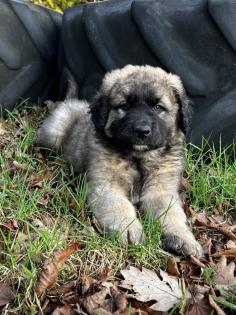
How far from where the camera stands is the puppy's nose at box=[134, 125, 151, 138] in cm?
348

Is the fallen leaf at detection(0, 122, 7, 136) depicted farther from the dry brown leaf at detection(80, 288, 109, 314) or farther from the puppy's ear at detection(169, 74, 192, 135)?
the dry brown leaf at detection(80, 288, 109, 314)

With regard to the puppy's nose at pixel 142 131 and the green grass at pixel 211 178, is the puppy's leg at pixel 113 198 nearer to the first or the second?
the puppy's nose at pixel 142 131

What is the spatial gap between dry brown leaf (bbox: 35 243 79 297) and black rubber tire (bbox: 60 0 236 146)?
5.83 ft

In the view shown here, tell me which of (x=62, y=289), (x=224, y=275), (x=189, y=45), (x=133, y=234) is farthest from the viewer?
(x=189, y=45)

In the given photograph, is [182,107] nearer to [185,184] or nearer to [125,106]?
[125,106]

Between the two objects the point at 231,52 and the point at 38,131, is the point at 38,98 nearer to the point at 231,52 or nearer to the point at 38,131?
the point at 38,131

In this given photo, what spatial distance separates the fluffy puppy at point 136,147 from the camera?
11.5 ft

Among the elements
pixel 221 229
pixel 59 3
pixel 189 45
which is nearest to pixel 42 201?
pixel 221 229

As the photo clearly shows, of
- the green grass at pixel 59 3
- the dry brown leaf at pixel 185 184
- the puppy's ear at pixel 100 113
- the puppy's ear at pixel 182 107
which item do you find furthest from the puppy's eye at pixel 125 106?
the green grass at pixel 59 3

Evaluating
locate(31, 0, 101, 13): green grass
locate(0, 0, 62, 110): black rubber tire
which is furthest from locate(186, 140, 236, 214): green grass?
locate(31, 0, 101, 13): green grass

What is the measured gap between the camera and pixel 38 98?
5113 mm

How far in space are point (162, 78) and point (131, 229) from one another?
117 centimetres

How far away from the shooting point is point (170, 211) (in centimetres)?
345

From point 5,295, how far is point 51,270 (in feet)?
0.81
